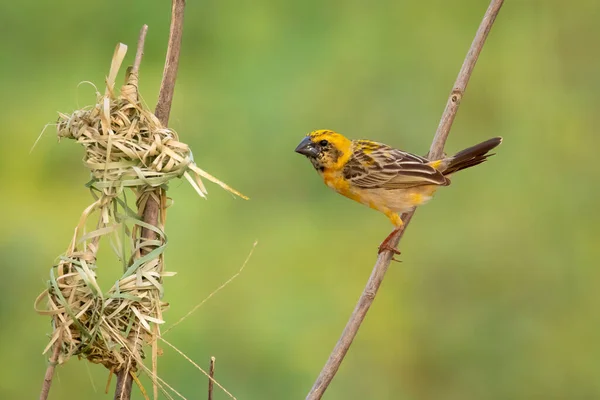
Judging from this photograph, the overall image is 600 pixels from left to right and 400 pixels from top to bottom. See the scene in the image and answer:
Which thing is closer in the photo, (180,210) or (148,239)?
(148,239)

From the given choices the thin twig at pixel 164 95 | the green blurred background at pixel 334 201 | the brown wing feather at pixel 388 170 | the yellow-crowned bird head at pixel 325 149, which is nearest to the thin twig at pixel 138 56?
the thin twig at pixel 164 95

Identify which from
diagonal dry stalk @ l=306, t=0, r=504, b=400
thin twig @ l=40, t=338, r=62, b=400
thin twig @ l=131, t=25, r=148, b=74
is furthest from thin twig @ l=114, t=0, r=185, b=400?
diagonal dry stalk @ l=306, t=0, r=504, b=400

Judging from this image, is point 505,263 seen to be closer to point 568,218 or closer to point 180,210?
point 568,218

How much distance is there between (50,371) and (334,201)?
11.5 feet

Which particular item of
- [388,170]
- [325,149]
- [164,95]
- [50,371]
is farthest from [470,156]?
[50,371]

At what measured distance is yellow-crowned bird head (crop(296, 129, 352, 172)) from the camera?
3443 mm

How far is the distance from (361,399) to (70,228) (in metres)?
1.80

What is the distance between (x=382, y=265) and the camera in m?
2.56

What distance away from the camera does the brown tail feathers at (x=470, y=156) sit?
332 cm

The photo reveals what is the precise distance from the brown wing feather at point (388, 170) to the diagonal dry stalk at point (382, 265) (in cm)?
58

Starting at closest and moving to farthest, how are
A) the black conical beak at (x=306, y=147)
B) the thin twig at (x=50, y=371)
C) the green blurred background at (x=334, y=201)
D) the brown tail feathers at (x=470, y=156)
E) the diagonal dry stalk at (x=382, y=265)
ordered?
the thin twig at (x=50, y=371)
the diagonal dry stalk at (x=382, y=265)
the brown tail feathers at (x=470, y=156)
the black conical beak at (x=306, y=147)
the green blurred background at (x=334, y=201)

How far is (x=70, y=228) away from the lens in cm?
461

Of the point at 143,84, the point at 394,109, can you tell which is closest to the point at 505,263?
the point at 394,109

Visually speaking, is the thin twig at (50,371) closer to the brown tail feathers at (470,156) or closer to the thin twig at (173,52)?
the thin twig at (173,52)
